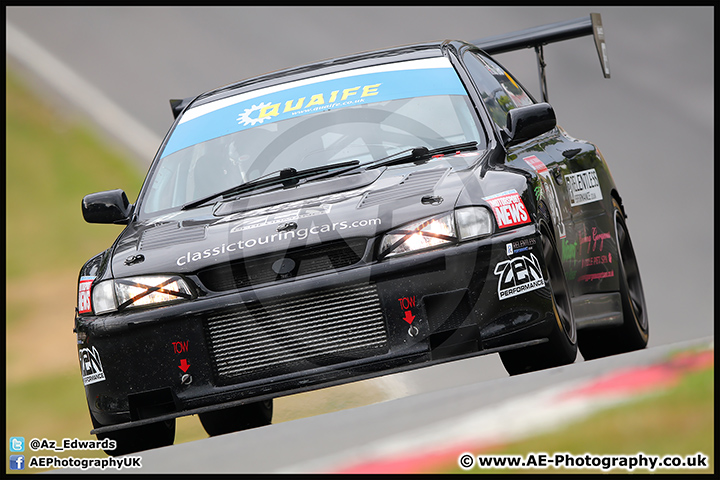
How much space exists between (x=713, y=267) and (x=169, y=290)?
7.03 metres

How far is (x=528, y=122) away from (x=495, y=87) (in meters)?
0.95

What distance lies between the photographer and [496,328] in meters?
4.20

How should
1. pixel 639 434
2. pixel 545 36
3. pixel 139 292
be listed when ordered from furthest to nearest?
pixel 545 36, pixel 139 292, pixel 639 434

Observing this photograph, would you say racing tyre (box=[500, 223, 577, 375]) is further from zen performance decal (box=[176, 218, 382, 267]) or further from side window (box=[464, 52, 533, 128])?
side window (box=[464, 52, 533, 128])

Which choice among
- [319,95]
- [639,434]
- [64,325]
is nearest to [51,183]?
[64,325]

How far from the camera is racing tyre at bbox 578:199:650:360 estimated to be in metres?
5.88

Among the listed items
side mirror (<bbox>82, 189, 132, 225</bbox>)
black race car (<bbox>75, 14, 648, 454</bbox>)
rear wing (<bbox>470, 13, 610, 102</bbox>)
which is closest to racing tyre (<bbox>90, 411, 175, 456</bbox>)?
black race car (<bbox>75, 14, 648, 454</bbox>)

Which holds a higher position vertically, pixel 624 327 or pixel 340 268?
pixel 340 268

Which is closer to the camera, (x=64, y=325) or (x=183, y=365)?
(x=183, y=365)

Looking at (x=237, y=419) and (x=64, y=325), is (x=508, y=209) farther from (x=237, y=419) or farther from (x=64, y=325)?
(x=64, y=325)

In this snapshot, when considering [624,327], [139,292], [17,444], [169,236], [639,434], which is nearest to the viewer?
[639,434]

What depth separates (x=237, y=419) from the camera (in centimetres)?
635

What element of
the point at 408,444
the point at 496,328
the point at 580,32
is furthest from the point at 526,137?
the point at 580,32

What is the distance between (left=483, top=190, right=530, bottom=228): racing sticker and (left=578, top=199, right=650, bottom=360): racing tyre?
1.55 metres
